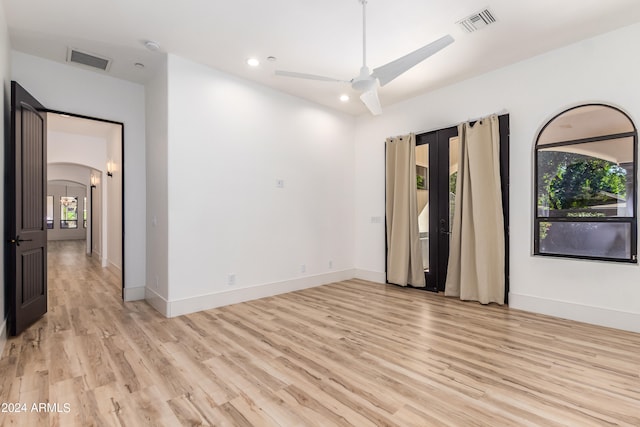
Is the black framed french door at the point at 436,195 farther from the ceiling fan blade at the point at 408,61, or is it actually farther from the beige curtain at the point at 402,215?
the ceiling fan blade at the point at 408,61

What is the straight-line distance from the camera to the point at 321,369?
254 cm

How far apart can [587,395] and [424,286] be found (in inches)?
118

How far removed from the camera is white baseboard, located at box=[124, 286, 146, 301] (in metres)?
4.55

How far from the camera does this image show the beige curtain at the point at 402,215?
5.22 metres

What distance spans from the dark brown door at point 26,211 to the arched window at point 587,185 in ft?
19.2

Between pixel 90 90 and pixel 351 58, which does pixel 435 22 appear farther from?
pixel 90 90

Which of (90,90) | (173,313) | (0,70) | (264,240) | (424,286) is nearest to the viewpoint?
(0,70)

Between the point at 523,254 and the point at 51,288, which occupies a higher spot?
the point at 523,254

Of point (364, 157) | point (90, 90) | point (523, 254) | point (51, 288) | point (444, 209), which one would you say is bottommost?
point (51, 288)

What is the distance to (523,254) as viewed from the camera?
13.4ft

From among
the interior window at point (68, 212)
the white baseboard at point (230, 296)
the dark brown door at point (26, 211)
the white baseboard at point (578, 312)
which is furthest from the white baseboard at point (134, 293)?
the interior window at point (68, 212)

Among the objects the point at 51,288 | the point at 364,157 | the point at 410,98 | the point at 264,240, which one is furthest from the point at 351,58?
the point at 51,288

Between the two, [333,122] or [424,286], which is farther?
[333,122]

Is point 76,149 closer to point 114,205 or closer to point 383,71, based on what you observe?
point 114,205
